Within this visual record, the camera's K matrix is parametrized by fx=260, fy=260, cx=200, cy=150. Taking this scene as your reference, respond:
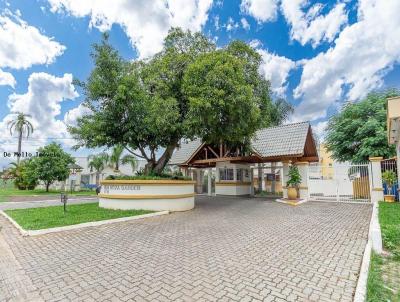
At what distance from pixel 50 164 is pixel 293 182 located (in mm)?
22730

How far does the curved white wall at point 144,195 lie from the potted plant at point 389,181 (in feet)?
36.3

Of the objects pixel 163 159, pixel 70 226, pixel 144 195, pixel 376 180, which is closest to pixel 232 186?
pixel 163 159

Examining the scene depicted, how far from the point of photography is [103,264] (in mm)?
5102

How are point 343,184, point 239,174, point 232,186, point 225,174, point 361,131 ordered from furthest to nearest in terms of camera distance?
point 225,174 < point 239,174 < point 232,186 < point 361,131 < point 343,184

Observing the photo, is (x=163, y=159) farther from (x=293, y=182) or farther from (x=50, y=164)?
(x=50, y=164)

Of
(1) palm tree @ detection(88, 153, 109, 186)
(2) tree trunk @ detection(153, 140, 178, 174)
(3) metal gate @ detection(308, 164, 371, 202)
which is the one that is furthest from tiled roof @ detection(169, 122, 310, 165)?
(1) palm tree @ detection(88, 153, 109, 186)

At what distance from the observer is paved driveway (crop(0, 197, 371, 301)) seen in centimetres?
390

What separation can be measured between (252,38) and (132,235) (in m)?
12.3

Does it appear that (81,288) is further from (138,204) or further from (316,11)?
(316,11)

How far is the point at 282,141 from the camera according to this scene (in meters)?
17.4

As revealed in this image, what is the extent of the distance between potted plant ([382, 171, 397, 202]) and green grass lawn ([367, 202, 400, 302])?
8.13 metres

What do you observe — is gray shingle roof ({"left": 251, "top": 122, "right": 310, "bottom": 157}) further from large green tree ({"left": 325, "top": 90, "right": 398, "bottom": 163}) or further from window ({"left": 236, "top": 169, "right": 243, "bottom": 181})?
large green tree ({"left": 325, "top": 90, "right": 398, "bottom": 163})

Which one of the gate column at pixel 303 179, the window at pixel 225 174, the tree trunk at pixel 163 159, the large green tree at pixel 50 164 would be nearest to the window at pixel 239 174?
the window at pixel 225 174

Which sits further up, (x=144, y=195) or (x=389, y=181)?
(x=389, y=181)
